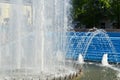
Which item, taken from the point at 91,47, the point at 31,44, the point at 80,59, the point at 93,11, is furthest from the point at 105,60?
the point at 93,11

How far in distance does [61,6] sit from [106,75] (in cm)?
499

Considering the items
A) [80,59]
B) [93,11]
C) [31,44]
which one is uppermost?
[93,11]

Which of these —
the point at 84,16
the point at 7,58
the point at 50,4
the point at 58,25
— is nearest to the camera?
the point at 7,58

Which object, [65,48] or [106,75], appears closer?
[106,75]

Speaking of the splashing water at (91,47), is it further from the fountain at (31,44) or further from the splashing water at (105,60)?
the fountain at (31,44)

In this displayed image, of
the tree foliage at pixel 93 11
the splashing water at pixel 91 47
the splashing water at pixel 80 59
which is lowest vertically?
A: the splashing water at pixel 80 59

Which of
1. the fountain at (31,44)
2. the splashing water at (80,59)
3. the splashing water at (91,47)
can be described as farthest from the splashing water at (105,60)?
the fountain at (31,44)

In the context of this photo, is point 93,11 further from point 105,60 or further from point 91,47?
point 105,60

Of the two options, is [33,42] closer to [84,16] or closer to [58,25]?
[58,25]

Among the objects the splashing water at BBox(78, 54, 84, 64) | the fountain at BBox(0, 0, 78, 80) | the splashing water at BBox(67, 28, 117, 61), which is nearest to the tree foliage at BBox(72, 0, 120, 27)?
the splashing water at BBox(67, 28, 117, 61)

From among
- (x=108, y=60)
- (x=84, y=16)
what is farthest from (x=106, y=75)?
(x=84, y=16)

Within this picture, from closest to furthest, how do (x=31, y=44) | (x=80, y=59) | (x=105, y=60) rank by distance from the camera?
(x=31, y=44)
(x=105, y=60)
(x=80, y=59)

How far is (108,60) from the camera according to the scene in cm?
1766

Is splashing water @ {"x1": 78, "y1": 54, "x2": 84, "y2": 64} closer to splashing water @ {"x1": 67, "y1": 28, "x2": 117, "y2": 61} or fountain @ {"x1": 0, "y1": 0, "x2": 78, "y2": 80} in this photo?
splashing water @ {"x1": 67, "y1": 28, "x2": 117, "y2": 61}
